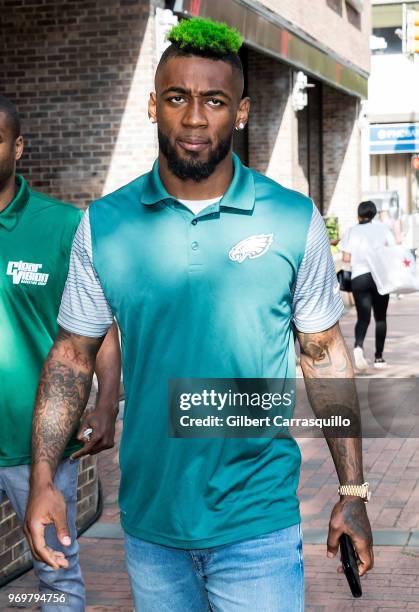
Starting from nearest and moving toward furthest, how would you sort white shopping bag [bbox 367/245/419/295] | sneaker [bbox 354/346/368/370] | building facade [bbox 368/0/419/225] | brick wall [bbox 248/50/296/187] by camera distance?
white shopping bag [bbox 367/245/419/295] → sneaker [bbox 354/346/368/370] → brick wall [bbox 248/50/296/187] → building facade [bbox 368/0/419/225]

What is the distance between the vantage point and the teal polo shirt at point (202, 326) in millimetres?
2738

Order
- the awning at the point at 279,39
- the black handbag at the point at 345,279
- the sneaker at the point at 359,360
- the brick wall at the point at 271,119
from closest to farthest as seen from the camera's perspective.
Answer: the sneaker at the point at 359,360
the black handbag at the point at 345,279
the awning at the point at 279,39
the brick wall at the point at 271,119

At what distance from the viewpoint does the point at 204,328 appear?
9.00 feet

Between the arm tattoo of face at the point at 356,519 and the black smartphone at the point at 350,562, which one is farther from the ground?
the arm tattoo of face at the point at 356,519

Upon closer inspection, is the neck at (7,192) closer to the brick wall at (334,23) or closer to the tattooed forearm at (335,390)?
the tattooed forearm at (335,390)

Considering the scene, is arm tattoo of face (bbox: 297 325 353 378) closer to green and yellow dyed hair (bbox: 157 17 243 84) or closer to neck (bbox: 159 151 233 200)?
neck (bbox: 159 151 233 200)

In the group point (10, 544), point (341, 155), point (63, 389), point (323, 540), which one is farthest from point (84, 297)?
point (341, 155)

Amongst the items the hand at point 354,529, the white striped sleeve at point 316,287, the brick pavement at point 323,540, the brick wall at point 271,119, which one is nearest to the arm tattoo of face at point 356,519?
the hand at point 354,529

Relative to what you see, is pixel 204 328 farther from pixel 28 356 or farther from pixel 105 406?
pixel 28 356

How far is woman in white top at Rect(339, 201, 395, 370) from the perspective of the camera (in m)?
11.4

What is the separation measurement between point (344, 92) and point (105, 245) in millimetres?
24669

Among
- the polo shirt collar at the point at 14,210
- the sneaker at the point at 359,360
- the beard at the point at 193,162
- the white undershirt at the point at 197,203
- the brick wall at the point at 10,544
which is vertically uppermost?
the beard at the point at 193,162

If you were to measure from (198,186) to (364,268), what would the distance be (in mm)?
8712

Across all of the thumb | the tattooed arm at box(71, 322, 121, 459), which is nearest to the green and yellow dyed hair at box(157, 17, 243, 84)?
the tattooed arm at box(71, 322, 121, 459)
